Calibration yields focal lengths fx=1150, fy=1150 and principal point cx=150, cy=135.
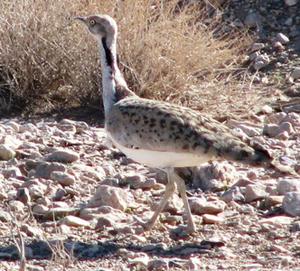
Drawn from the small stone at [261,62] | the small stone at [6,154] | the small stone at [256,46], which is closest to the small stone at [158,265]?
the small stone at [6,154]

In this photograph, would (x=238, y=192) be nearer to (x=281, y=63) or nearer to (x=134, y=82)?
(x=134, y=82)

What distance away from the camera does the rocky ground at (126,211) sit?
5.77 metres

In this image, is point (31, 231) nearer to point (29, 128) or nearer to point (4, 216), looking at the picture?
point (4, 216)

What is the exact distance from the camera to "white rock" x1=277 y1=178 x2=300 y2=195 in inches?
264

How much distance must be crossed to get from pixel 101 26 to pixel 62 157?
44.0 inches

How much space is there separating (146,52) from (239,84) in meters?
0.92

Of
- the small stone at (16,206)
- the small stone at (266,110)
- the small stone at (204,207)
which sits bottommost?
the small stone at (266,110)

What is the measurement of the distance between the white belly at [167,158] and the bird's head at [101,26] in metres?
0.94

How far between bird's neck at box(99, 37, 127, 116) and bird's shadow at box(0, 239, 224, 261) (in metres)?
0.92

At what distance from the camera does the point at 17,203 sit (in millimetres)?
6602

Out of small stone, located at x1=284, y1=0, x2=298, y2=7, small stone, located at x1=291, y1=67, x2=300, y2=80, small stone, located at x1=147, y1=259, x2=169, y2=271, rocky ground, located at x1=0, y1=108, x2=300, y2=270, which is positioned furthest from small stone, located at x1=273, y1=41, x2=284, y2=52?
small stone, located at x1=147, y1=259, x2=169, y2=271

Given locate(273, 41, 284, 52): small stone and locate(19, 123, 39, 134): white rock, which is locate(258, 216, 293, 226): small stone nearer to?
locate(19, 123, 39, 134): white rock

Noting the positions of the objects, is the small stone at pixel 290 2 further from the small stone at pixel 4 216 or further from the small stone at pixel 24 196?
the small stone at pixel 4 216

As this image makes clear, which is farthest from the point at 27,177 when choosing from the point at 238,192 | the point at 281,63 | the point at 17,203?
the point at 281,63
